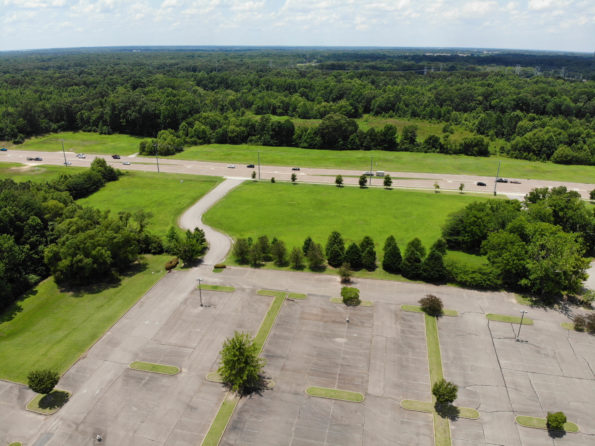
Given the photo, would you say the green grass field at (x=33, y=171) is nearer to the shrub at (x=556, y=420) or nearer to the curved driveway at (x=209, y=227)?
the curved driveway at (x=209, y=227)

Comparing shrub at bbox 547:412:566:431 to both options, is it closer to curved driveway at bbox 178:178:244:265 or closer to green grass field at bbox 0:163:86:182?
curved driveway at bbox 178:178:244:265

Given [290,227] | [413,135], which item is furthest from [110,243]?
[413,135]

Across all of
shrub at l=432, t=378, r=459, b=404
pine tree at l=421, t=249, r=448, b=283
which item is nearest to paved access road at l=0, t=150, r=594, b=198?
pine tree at l=421, t=249, r=448, b=283

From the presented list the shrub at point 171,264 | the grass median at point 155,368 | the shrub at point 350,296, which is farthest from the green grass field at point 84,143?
the shrub at point 350,296

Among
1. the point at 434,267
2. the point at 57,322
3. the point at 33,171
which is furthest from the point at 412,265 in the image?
the point at 33,171

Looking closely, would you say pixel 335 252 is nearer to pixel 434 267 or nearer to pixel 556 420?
pixel 434 267
